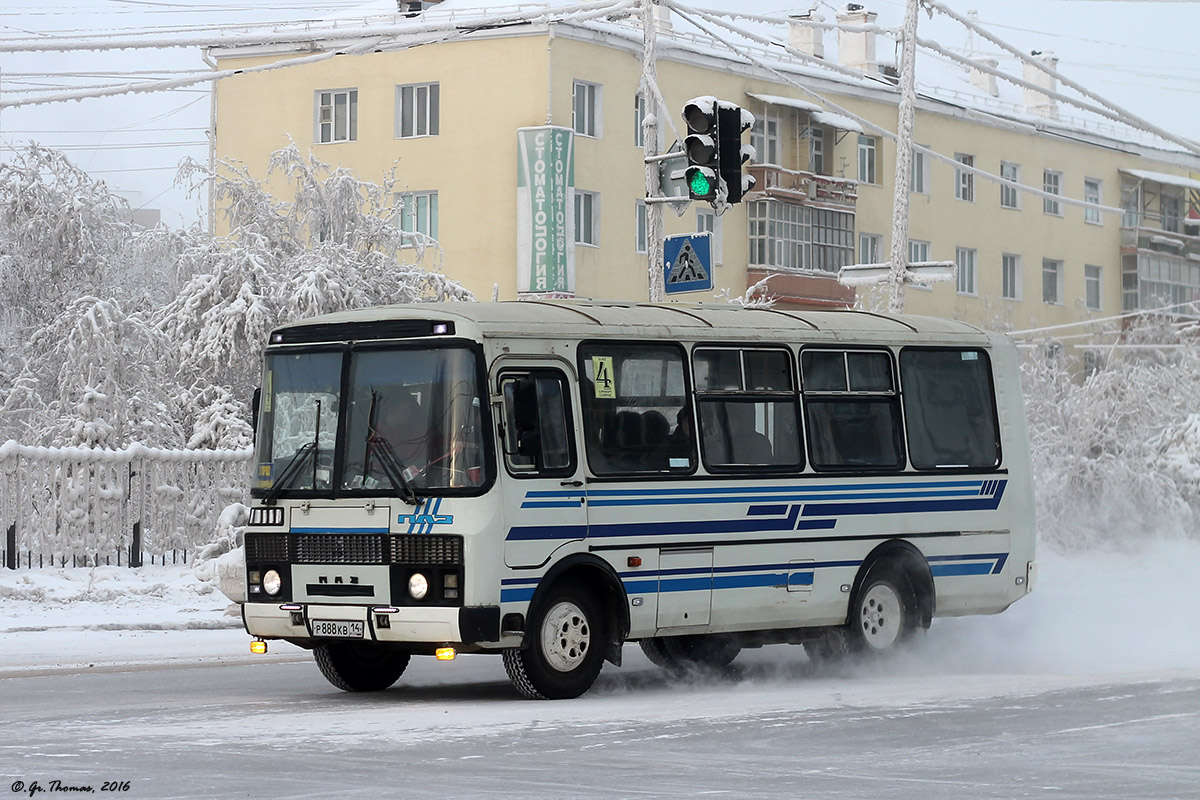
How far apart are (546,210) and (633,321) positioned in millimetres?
31862

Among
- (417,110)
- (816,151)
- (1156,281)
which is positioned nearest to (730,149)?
(417,110)

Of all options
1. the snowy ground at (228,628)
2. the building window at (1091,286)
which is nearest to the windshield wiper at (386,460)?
the snowy ground at (228,628)

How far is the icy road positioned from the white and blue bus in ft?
1.74

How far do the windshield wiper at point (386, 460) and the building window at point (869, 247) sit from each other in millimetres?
44869

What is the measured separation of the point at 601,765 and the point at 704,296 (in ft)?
129

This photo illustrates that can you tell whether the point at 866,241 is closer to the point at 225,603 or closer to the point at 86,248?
the point at 86,248

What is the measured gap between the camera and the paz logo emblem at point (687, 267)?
21.5 m

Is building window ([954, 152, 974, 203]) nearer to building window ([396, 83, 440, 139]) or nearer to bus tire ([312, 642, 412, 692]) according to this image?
building window ([396, 83, 440, 139])

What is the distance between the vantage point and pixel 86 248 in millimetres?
28531

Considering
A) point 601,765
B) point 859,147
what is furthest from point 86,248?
point 859,147

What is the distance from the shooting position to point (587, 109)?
47.9m

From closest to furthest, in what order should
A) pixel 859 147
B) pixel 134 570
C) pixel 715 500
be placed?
pixel 715 500
pixel 134 570
pixel 859 147

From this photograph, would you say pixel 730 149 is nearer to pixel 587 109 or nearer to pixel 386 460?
pixel 386 460

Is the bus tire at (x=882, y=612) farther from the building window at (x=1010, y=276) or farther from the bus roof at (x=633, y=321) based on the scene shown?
the building window at (x=1010, y=276)
